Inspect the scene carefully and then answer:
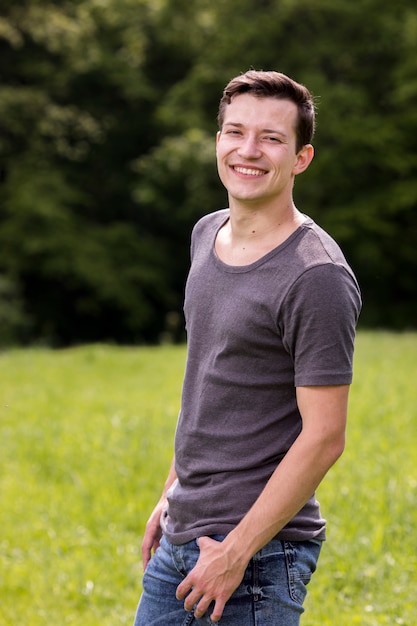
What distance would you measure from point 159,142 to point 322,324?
23.5 meters

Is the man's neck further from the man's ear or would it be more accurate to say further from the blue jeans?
the blue jeans

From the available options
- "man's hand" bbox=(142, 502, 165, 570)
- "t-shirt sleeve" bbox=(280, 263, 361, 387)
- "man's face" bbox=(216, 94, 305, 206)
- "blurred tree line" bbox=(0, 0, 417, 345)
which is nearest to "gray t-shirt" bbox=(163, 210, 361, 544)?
"t-shirt sleeve" bbox=(280, 263, 361, 387)

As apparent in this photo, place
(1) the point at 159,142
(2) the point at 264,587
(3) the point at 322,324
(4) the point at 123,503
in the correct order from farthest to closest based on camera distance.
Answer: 1. (1) the point at 159,142
2. (4) the point at 123,503
3. (2) the point at 264,587
4. (3) the point at 322,324

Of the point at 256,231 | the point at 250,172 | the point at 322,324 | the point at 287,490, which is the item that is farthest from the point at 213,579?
the point at 250,172

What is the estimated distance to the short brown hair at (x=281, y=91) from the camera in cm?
211

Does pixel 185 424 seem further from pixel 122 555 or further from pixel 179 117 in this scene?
pixel 179 117

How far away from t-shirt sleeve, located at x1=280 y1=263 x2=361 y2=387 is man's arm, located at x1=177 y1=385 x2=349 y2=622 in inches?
1.5

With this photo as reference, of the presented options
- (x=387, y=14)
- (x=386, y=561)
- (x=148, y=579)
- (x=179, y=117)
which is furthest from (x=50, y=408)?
(x=387, y=14)

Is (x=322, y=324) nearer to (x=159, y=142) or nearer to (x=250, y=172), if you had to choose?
(x=250, y=172)

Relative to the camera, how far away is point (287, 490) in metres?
1.96

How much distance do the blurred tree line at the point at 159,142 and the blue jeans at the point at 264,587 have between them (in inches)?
687

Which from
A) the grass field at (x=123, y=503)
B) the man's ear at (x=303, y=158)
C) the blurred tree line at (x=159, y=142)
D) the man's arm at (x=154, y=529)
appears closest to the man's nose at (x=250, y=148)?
the man's ear at (x=303, y=158)

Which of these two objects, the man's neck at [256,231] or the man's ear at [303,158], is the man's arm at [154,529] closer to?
the man's neck at [256,231]

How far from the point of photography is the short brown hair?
6.91 feet
